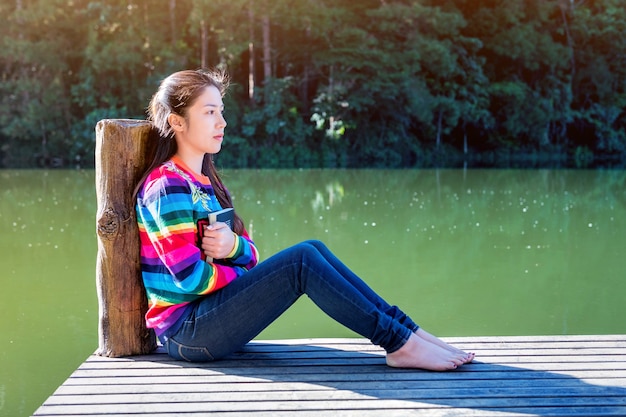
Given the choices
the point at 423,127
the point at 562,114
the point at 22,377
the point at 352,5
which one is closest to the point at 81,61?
the point at 352,5

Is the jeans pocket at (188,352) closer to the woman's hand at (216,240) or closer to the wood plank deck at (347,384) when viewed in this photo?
the wood plank deck at (347,384)

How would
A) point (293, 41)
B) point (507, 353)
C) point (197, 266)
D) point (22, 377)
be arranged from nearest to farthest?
point (197, 266) < point (507, 353) < point (22, 377) < point (293, 41)

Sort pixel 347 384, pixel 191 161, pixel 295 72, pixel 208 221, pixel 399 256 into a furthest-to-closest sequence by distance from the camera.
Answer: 1. pixel 295 72
2. pixel 399 256
3. pixel 191 161
4. pixel 208 221
5. pixel 347 384

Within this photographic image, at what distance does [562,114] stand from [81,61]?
1326 cm

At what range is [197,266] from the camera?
2.15 meters

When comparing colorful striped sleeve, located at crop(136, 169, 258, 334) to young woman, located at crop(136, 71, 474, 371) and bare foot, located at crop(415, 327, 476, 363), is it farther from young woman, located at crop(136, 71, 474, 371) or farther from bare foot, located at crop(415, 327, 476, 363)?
bare foot, located at crop(415, 327, 476, 363)

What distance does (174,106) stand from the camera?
2.34 meters

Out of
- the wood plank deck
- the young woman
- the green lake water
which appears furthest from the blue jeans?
the green lake water

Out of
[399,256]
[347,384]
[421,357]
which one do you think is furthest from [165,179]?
[399,256]

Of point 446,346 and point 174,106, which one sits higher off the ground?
point 174,106

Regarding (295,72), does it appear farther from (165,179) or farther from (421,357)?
(421,357)

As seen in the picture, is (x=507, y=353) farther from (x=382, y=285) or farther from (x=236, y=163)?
(x=236, y=163)

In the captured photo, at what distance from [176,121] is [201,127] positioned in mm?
84

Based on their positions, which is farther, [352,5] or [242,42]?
[352,5]
